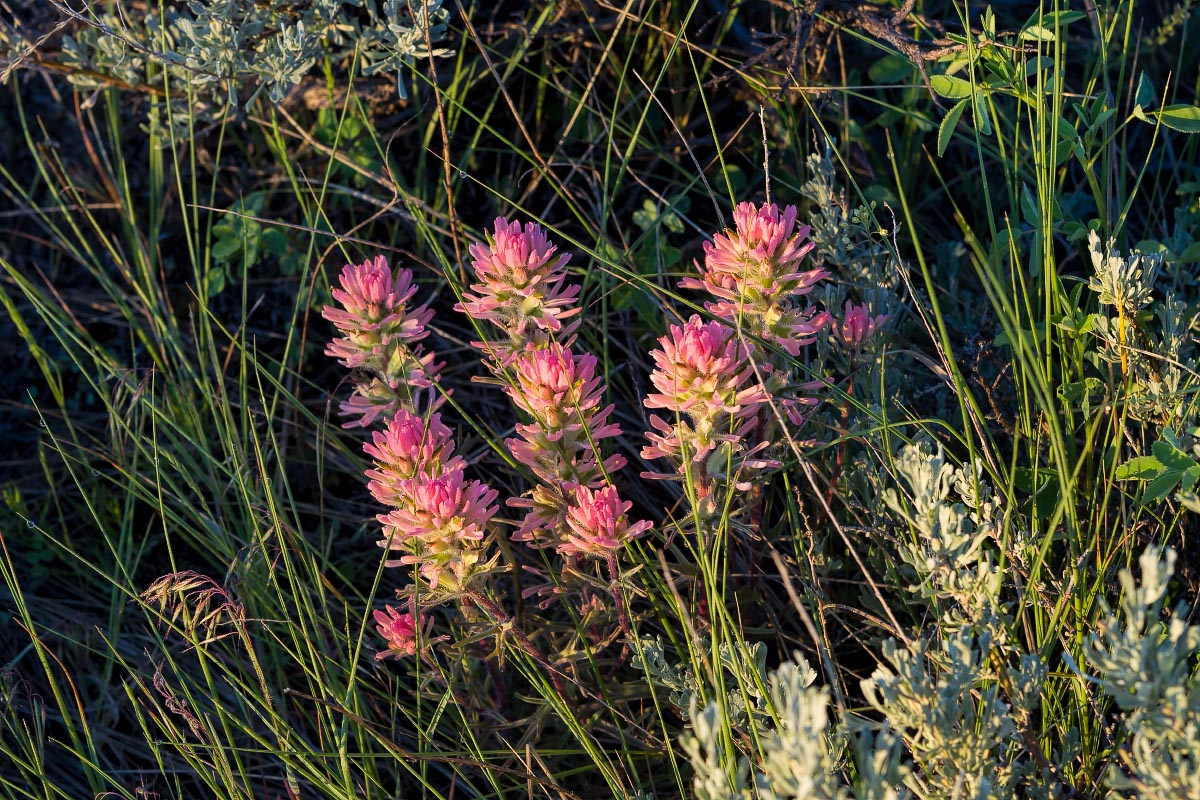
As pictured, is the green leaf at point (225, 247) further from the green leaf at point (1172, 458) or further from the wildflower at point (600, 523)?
the green leaf at point (1172, 458)

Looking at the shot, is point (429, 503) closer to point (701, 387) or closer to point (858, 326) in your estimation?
point (701, 387)

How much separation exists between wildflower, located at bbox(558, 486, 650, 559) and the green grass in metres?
0.13

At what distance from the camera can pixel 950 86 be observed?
6.93 feet

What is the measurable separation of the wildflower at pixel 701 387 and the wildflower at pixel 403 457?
0.35 metres

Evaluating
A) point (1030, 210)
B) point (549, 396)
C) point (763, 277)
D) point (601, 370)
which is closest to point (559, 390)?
point (549, 396)

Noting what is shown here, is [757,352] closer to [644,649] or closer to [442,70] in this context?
[644,649]

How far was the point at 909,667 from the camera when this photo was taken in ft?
4.48

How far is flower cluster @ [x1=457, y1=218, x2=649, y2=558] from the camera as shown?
5.64 ft

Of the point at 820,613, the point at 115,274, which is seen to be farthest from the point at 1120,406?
the point at 115,274

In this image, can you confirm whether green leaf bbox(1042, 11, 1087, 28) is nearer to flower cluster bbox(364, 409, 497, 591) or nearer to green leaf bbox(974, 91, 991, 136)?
green leaf bbox(974, 91, 991, 136)

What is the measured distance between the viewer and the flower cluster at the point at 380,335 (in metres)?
1.89

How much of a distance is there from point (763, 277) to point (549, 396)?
0.40m

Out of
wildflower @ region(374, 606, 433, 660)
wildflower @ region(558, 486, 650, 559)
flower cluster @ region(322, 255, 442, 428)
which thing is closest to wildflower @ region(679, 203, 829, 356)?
wildflower @ region(558, 486, 650, 559)

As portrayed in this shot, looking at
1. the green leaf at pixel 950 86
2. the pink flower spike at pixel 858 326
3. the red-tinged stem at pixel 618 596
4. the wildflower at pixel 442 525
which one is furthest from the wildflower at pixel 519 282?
the green leaf at pixel 950 86
